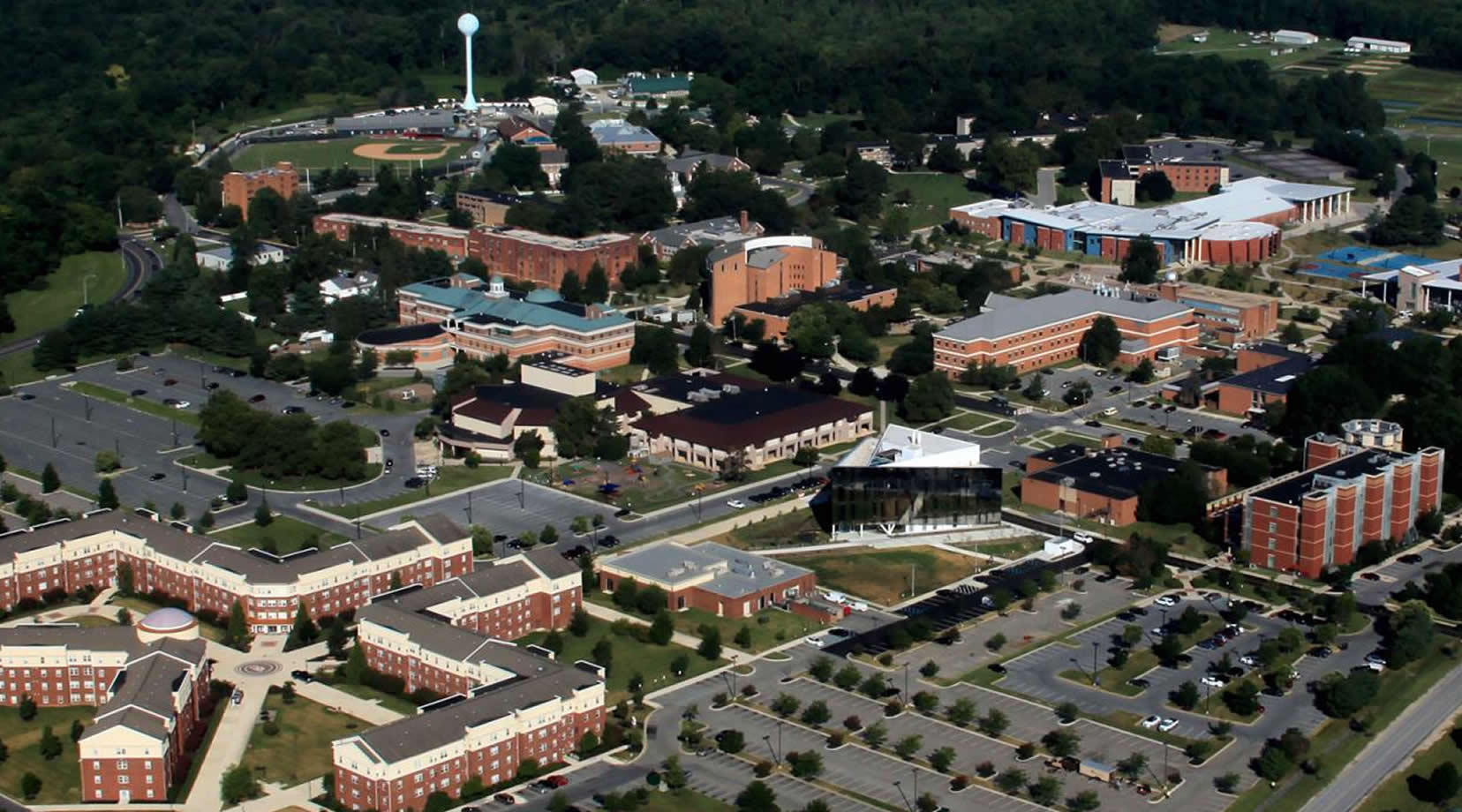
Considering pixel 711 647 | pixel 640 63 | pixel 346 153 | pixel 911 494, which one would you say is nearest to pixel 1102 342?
pixel 911 494

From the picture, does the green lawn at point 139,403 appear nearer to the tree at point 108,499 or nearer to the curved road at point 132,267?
the curved road at point 132,267

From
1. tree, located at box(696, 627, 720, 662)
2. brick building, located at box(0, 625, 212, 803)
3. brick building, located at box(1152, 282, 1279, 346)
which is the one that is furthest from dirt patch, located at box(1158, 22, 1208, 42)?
brick building, located at box(0, 625, 212, 803)

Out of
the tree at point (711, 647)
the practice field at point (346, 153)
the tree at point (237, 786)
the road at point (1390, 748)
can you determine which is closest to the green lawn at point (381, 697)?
the tree at point (237, 786)

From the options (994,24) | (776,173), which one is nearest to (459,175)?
(776,173)

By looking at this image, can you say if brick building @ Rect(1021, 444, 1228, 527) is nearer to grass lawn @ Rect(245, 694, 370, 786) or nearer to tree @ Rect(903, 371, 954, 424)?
tree @ Rect(903, 371, 954, 424)

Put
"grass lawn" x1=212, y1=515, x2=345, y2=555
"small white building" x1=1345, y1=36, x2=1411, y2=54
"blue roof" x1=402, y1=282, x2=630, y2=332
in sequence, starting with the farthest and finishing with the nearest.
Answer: "small white building" x1=1345, y1=36, x2=1411, y2=54 < "blue roof" x1=402, y1=282, x2=630, y2=332 < "grass lawn" x1=212, y1=515, x2=345, y2=555

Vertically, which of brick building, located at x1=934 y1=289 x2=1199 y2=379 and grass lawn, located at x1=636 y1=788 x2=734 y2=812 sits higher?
brick building, located at x1=934 y1=289 x2=1199 y2=379
